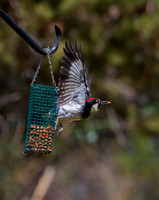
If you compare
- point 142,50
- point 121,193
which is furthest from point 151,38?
point 121,193

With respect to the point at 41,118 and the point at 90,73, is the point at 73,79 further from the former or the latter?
the point at 90,73

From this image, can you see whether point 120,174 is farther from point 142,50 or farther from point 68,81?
point 68,81

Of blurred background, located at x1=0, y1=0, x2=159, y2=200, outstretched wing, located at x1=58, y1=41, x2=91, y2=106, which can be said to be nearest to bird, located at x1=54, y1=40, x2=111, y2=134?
outstretched wing, located at x1=58, y1=41, x2=91, y2=106

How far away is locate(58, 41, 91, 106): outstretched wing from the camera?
4391mm

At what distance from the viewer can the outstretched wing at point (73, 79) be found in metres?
4.39

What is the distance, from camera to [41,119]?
12.5 ft

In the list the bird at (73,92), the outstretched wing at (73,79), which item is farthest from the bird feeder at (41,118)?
the outstretched wing at (73,79)

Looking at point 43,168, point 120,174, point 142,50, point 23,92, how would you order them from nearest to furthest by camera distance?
point 23,92 < point 142,50 < point 43,168 < point 120,174

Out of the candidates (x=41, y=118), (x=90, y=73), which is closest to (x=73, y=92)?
(x=41, y=118)

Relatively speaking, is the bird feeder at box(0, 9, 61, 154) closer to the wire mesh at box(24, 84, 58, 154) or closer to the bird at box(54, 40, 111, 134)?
the wire mesh at box(24, 84, 58, 154)

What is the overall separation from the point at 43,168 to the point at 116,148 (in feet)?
8.89

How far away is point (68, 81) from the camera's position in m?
4.52

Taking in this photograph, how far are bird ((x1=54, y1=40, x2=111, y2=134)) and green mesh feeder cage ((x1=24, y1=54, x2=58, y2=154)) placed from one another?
309 millimetres

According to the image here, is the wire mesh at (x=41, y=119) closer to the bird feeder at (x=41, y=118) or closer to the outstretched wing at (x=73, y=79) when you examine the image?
the bird feeder at (x=41, y=118)
